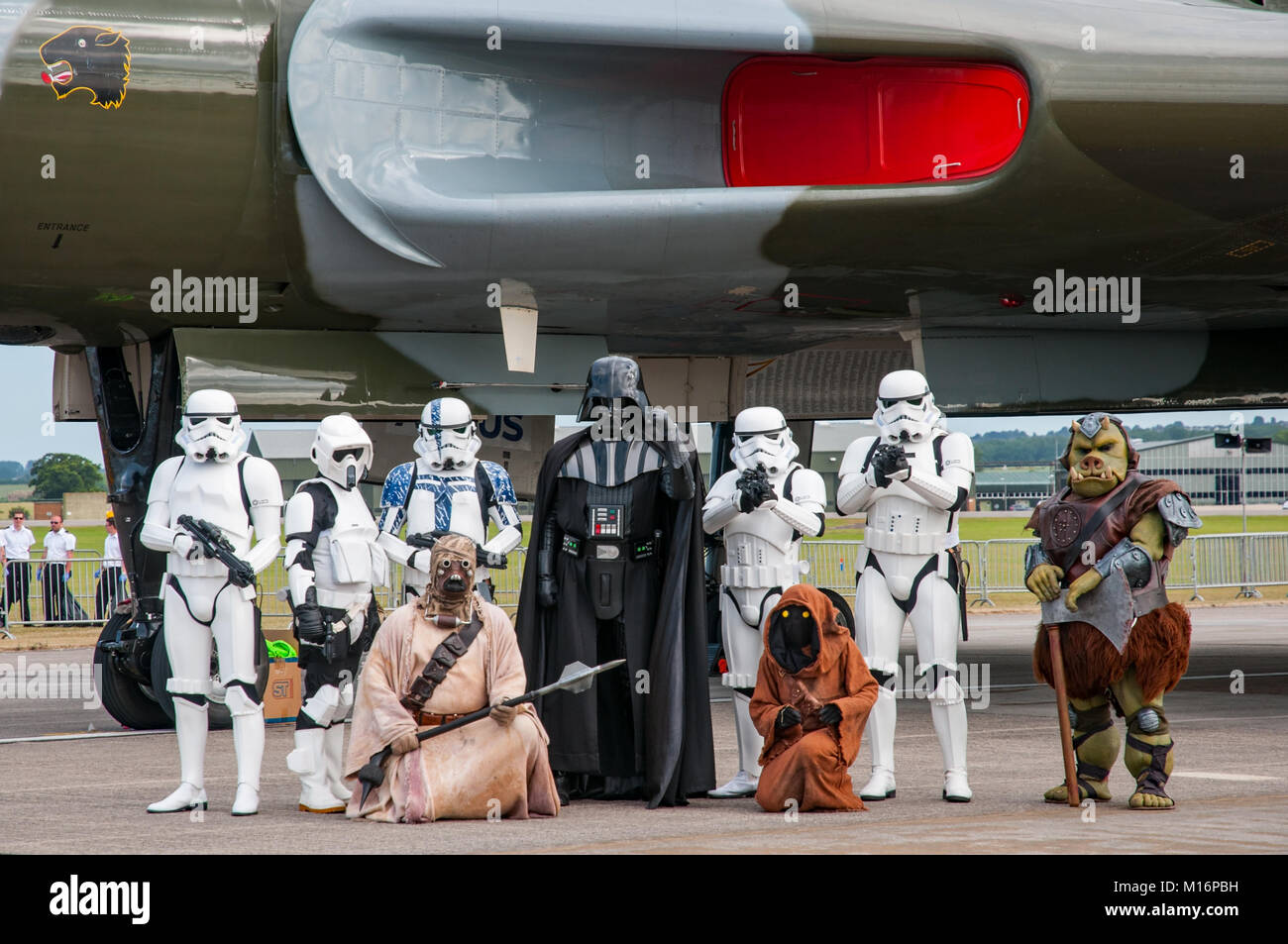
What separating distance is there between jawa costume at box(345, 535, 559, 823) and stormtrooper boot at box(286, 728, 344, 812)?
0.13 metres

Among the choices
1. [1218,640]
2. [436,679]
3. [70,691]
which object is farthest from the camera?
[1218,640]

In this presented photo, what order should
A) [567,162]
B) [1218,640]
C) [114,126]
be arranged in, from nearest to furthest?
1. [114,126]
2. [567,162]
3. [1218,640]

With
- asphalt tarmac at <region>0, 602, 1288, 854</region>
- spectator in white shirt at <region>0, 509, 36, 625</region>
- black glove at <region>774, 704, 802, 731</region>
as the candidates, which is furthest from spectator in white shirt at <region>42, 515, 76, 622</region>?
black glove at <region>774, 704, 802, 731</region>

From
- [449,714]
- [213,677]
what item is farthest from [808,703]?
[213,677]

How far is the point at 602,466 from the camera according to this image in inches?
297

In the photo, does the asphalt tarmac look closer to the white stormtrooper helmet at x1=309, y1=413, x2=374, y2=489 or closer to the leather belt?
the leather belt

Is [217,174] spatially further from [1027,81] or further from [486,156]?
[1027,81]

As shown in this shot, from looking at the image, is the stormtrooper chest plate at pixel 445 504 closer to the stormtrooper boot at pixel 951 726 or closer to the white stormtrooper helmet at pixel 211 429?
the white stormtrooper helmet at pixel 211 429

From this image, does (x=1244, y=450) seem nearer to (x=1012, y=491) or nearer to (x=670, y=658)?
(x=670, y=658)

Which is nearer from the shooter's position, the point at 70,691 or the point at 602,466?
the point at 602,466

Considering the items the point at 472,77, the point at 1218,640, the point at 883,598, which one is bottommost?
the point at 1218,640

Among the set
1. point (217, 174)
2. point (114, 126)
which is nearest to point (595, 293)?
point (217, 174)

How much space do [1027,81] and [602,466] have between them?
12.4 feet

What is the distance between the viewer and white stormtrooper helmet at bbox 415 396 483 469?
8.12 meters
